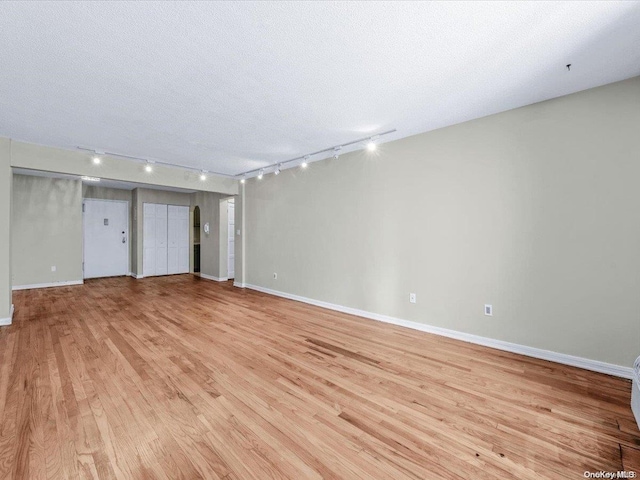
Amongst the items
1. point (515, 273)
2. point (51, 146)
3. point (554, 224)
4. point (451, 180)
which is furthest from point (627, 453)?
point (51, 146)

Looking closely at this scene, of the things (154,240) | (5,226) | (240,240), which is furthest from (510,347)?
(154,240)

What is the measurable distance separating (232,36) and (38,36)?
134 centimetres

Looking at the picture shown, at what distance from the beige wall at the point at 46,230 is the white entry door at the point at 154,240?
1.41 metres

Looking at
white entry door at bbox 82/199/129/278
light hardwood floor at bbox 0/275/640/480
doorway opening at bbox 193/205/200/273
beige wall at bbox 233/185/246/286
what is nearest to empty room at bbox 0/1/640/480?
light hardwood floor at bbox 0/275/640/480

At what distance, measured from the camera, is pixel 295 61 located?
7.16 feet

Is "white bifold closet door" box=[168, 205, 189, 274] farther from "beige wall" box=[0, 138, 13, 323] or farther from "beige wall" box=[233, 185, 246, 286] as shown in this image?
"beige wall" box=[0, 138, 13, 323]

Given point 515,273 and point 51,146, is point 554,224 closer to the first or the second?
point 515,273

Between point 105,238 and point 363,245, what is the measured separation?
752 centimetres

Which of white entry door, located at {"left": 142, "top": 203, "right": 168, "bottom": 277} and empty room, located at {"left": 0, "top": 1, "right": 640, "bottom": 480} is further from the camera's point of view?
white entry door, located at {"left": 142, "top": 203, "right": 168, "bottom": 277}

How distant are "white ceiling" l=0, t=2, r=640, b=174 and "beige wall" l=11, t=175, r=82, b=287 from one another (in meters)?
3.91

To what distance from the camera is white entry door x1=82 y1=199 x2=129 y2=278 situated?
7418 mm

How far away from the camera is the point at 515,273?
9.78ft

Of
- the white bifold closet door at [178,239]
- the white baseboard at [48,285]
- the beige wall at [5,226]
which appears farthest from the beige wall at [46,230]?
the beige wall at [5,226]

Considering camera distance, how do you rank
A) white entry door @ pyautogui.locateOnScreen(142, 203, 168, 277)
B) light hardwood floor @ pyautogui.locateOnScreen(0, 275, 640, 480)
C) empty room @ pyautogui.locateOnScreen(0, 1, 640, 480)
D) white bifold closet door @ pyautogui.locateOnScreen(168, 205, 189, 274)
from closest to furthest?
light hardwood floor @ pyautogui.locateOnScreen(0, 275, 640, 480) → empty room @ pyautogui.locateOnScreen(0, 1, 640, 480) → white entry door @ pyautogui.locateOnScreen(142, 203, 168, 277) → white bifold closet door @ pyautogui.locateOnScreen(168, 205, 189, 274)
